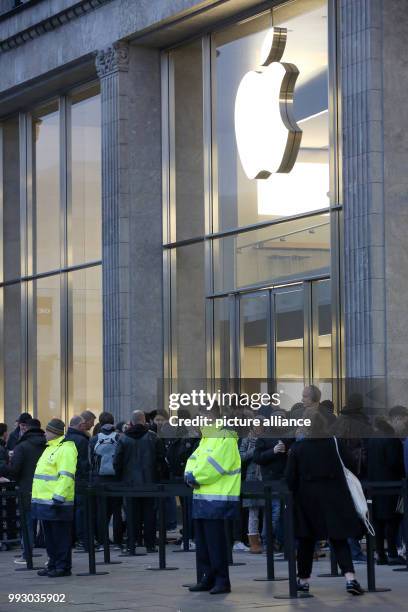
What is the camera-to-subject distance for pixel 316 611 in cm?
1266

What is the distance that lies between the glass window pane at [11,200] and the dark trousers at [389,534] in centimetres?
1766

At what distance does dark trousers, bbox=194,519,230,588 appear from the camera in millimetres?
14148

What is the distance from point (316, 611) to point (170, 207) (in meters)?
15.2

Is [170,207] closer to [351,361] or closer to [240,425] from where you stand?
[351,361]

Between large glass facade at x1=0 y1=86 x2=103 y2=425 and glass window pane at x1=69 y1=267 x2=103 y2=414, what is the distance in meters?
0.02

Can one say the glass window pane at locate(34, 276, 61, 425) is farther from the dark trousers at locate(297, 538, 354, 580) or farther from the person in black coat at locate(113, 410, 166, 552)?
the dark trousers at locate(297, 538, 354, 580)

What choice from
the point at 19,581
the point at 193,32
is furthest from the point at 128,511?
the point at 193,32

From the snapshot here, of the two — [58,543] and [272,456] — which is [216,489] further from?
[272,456]

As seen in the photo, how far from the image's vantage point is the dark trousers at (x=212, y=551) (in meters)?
14.1

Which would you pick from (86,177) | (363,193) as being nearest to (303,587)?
(363,193)

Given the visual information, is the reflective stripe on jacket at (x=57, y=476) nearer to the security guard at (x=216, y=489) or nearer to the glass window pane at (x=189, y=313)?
the security guard at (x=216, y=489)

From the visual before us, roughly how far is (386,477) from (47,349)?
51.7ft

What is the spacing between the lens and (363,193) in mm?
20422

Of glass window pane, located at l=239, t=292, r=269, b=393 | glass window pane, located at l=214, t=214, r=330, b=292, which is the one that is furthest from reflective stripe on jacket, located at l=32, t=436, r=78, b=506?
glass window pane, located at l=239, t=292, r=269, b=393
